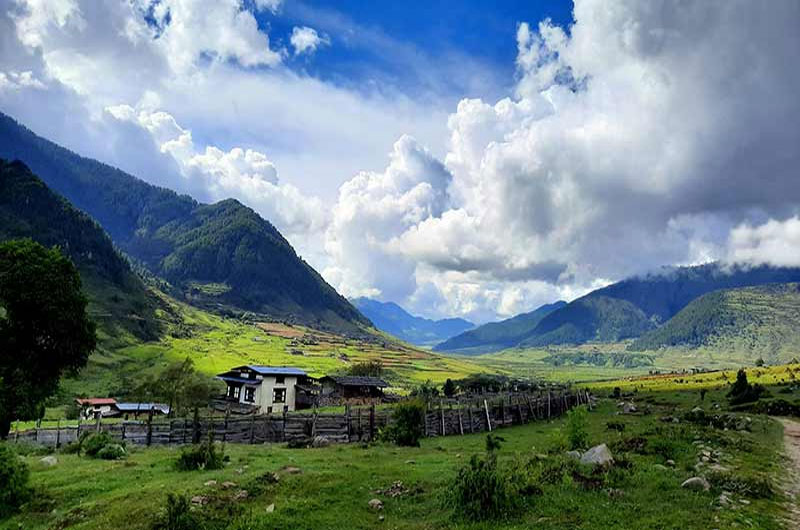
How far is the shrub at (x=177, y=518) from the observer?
14.8m

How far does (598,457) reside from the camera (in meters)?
20.6

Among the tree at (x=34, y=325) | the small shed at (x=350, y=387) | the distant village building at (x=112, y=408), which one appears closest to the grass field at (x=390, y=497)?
the tree at (x=34, y=325)

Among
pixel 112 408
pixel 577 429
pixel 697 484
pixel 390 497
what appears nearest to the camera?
pixel 697 484

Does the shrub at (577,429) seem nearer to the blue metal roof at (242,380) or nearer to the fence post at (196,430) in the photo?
the fence post at (196,430)

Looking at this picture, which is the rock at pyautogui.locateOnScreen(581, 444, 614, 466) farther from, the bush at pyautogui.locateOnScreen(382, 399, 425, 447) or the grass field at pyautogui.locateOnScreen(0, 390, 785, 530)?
the bush at pyautogui.locateOnScreen(382, 399, 425, 447)

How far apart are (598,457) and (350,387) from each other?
256 ft

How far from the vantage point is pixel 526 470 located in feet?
62.6

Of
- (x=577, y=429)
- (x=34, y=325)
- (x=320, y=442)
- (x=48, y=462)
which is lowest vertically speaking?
(x=320, y=442)

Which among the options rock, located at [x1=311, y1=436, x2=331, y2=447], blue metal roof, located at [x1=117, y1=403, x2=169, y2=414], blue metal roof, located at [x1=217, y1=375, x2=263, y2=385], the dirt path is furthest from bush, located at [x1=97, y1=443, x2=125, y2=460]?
blue metal roof, located at [x1=117, y1=403, x2=169, y2=414]

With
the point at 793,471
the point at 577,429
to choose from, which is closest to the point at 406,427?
the point at 577,429

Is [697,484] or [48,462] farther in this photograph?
[48,462]

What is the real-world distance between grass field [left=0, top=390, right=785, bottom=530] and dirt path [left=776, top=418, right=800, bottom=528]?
41 centimetres

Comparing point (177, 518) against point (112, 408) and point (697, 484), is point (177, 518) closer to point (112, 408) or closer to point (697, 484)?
point (697, 484)

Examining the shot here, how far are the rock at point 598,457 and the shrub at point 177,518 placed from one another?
15.1m
